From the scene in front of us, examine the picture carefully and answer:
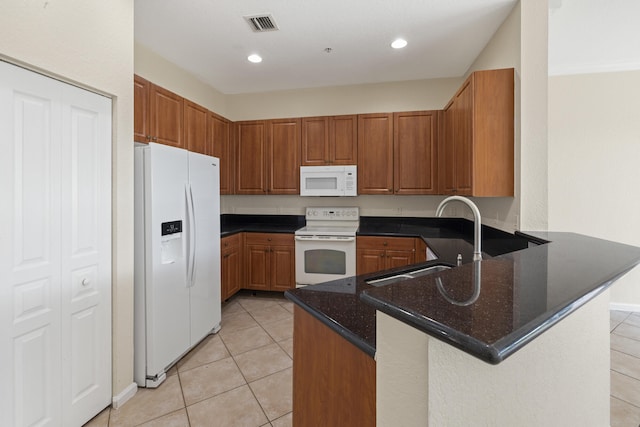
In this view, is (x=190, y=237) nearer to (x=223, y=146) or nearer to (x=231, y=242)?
(x=231, y=242)

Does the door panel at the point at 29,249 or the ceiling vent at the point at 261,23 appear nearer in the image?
the door panel at the point at 29,249

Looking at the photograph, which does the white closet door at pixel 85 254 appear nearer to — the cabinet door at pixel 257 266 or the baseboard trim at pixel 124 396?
the baseboard trim at pixel 124 396

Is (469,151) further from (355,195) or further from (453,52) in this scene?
(355,195)

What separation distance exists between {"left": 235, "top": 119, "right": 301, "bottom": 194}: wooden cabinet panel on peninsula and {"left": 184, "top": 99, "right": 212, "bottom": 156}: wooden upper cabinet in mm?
591

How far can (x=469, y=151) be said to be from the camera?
229 cm

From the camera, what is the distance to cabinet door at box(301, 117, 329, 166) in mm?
3748

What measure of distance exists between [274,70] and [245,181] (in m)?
1.44

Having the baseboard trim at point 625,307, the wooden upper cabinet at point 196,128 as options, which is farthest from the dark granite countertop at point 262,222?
the baseboard trim at point 625,307

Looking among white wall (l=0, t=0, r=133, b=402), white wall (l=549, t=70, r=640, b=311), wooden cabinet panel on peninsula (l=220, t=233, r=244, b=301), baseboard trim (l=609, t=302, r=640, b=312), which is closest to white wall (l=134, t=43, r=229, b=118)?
white wall (l=0, t=0, r=133, b=402)

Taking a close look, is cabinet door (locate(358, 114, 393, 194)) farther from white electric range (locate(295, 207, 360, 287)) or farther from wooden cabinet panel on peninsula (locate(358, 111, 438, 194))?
white electric range (locate(295, 207, 360, 287))

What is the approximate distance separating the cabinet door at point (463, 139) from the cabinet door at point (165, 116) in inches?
105

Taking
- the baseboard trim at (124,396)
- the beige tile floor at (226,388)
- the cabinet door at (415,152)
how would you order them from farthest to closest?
1. the cabinet door at (415,152)
2. the baseboard trim at (124,396)
3. the beige tile floor at (226,388)

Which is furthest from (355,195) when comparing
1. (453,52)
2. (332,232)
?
(453,52)

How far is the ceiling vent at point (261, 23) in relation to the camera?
2.34m
